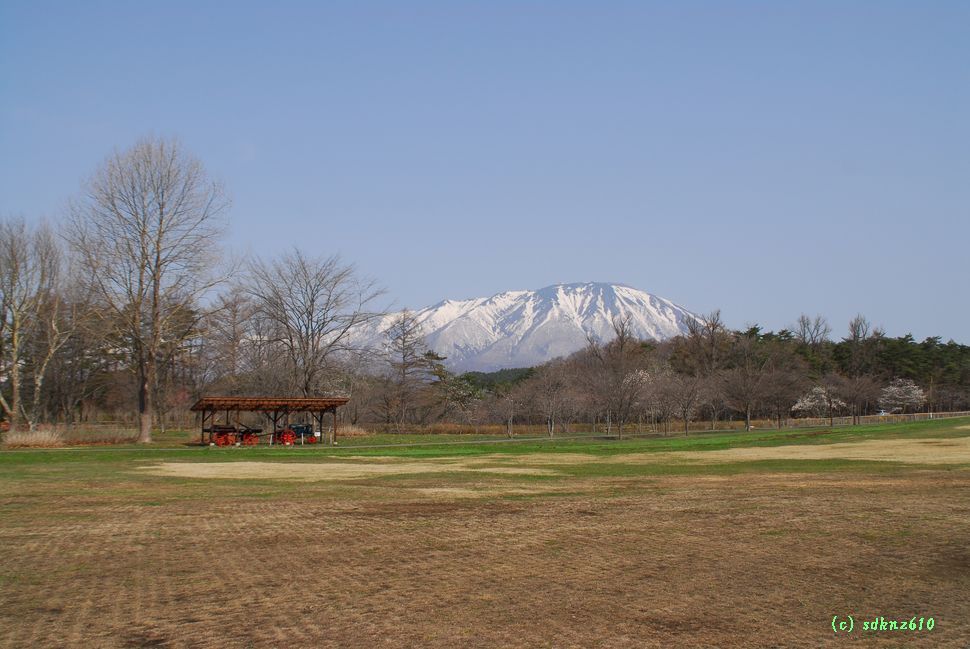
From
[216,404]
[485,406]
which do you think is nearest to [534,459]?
[216,404]

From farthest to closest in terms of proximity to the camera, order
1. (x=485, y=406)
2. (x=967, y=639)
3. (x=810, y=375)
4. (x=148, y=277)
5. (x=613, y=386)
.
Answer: (x=810, y=375)
(x=485, y=406)
(x=613, y=386)
(x=148, y=277)
(x=967, y=639)

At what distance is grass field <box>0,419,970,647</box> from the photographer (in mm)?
7941

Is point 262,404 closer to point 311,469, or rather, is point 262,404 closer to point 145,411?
point 145,411

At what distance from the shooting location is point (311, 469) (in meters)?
29.9

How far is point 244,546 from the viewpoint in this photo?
12.6m

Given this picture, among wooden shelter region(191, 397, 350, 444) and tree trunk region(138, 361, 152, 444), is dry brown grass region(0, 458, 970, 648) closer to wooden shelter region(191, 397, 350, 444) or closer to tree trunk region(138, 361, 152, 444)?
wooden shelter region(191, 397, 350, 444)

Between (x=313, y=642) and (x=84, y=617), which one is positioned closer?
(x=313, y=642)

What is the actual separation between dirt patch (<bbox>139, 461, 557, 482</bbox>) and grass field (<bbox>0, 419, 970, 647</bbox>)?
3012 mm

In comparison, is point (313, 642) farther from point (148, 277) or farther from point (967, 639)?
point (148, 277)

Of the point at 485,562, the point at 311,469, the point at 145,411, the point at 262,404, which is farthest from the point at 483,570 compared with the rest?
the point at 145,411

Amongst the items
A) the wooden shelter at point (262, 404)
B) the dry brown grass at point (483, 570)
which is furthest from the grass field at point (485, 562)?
the wooden shelter at point (262, 404)

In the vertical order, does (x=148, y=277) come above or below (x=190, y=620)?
above

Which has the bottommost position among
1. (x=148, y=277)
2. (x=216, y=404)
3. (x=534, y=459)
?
(x=534, y=459)

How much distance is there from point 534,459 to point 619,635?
2818 centimetres
